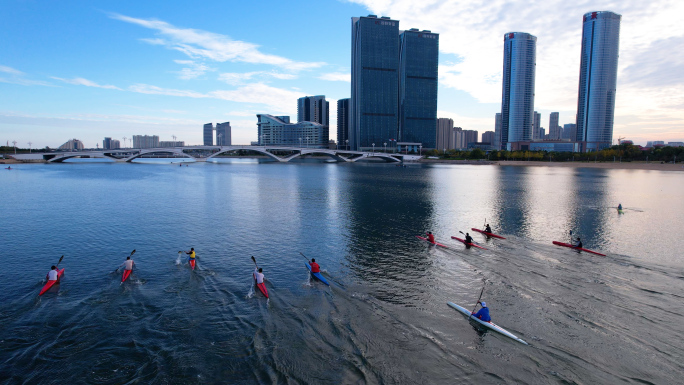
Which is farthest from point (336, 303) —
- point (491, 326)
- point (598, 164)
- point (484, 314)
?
point (598, 164)

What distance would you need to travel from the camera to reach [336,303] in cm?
2056

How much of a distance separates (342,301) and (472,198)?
49405 mm

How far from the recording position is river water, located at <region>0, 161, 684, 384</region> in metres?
14.8

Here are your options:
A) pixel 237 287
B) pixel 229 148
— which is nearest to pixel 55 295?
pixel 237 287

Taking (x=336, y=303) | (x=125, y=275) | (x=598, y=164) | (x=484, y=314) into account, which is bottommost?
(x=336, y=303)

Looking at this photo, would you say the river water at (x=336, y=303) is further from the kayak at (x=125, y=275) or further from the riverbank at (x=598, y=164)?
the riverbank at (x=598, y=164)

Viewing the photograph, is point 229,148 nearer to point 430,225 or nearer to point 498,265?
point 430,225

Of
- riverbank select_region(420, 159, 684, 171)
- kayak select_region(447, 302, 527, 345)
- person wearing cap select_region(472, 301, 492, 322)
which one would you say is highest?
riverbank select_region(420, 159, 684, 171)

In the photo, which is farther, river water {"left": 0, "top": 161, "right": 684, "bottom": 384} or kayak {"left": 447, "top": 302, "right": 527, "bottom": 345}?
kayak {"left": 447, "top": 302, "right": 527, "bottom": 345}

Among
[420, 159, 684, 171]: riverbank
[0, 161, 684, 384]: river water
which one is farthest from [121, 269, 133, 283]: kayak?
[420, 159, 684, 171]: riverbank

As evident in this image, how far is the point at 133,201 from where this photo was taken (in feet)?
188

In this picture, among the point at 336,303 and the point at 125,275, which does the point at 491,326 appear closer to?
the point at 336,303

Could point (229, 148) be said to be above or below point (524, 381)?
above

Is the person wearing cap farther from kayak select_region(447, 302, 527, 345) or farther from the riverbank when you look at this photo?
the riverbank
